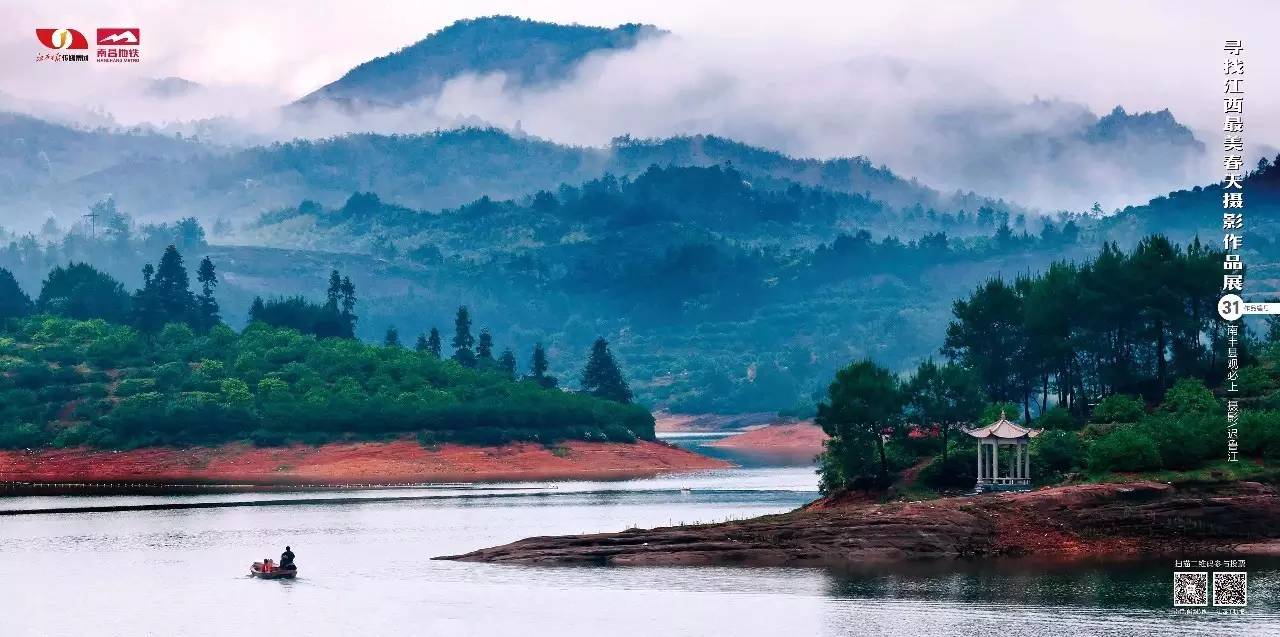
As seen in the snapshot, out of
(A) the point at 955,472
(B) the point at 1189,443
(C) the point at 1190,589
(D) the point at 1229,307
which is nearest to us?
(D) the point at 1229,307

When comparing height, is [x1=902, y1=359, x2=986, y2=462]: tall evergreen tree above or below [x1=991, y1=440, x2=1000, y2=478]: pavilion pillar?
above

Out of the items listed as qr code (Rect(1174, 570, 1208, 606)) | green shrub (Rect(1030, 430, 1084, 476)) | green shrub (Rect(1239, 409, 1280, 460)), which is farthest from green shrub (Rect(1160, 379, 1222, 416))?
qr code (Rect(1174, 570, 1208, 606))

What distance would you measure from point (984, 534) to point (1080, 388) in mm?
42017

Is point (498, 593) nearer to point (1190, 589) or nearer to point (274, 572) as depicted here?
point (274, 572)

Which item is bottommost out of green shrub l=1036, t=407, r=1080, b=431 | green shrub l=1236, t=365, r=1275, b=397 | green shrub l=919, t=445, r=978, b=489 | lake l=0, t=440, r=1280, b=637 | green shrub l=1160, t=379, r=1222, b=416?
lake l=0, t=440, r=1280, b=637

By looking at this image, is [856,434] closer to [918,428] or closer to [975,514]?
[918,428]

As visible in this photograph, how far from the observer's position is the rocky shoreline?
10138 centimetres

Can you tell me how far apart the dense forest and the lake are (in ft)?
45.6

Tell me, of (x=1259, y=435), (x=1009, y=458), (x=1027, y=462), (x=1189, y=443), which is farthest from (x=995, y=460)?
(x=1259, y=435)

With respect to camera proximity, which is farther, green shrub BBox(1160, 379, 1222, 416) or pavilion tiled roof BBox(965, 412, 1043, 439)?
green shrub BBox(1160, 379, 1222, 416)

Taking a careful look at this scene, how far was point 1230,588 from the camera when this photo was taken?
283ft

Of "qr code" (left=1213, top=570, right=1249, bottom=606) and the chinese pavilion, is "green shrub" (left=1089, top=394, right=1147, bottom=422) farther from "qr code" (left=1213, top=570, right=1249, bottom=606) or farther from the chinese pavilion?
"qr code" (left=1213, top=570, right=1249, bottom=606)

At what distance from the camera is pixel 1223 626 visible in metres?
77.6

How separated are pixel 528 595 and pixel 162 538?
45.2 metres
